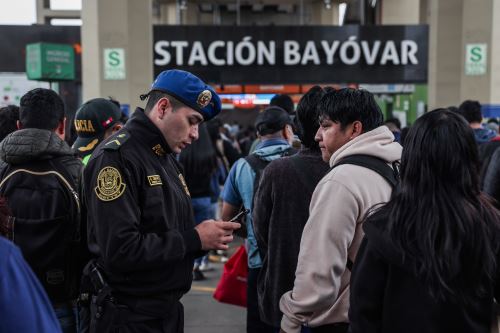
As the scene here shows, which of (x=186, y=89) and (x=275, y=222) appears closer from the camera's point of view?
(x=186, y=89)

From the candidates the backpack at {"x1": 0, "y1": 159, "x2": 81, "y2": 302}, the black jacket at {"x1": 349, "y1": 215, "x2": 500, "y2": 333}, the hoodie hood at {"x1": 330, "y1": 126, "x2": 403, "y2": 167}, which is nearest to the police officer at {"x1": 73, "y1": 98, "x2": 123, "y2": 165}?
the backpack at {"x1": 0, "y1": 159, "x2": 81, "y2": 302}

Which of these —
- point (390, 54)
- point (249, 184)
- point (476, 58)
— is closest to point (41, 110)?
point (249, 184)

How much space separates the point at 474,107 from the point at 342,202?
16.8 feet

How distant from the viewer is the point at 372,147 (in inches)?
98.7

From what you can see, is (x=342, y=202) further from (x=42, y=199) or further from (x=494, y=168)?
(x=494, y=168)

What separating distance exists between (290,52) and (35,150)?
36.8ft

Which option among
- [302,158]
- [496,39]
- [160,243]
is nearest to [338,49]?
[496,39]

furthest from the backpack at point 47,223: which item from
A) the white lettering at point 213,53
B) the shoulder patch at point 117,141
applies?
the white lettering at point 213,53

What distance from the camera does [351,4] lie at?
92.7ft

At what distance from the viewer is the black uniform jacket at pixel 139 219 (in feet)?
7.73

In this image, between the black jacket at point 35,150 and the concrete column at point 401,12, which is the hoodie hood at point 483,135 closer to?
the black jacket at point 35,150

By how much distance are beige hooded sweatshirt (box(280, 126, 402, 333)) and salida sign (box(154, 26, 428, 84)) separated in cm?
1134

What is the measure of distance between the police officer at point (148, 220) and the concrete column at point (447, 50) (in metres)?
12.0

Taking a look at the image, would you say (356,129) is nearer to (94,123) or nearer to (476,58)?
(94,123)
